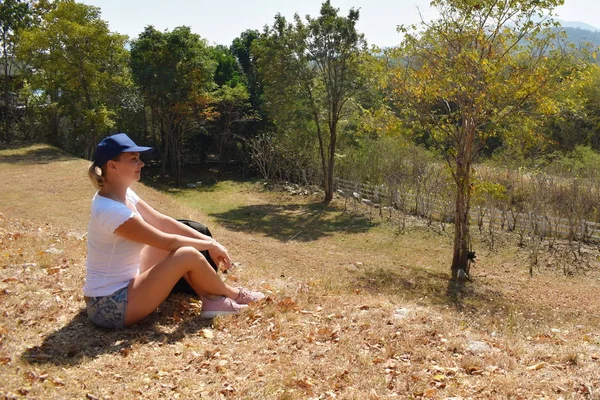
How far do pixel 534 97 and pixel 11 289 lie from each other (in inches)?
396

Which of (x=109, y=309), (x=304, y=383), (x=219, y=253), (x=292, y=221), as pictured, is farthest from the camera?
(x=292, y=221)

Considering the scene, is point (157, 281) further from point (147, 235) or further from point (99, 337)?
point (99, 337)

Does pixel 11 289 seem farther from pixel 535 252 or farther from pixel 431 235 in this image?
pixel 431 235

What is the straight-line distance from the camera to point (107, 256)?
144 inches

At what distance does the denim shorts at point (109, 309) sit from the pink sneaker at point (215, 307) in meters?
0.65

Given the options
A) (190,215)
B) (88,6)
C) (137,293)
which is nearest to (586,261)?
(190,215)

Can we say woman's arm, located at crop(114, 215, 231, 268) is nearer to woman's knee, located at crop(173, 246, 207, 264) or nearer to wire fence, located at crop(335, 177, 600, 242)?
woman's knee, located at crop(173, 246, 207, 264)

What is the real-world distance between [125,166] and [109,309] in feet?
3.43

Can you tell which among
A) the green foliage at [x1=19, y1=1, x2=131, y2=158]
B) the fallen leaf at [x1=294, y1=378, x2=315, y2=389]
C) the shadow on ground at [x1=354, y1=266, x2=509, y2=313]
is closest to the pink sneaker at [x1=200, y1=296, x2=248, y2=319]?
the fallen leaf at [x1=294, y1=378, x2=315, y2=389]

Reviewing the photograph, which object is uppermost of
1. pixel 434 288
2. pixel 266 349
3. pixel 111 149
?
pixel 111 149

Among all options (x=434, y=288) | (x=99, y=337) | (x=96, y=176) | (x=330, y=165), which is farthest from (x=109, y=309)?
(x=330, y=165)

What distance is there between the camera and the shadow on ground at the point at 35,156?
22.0 metres

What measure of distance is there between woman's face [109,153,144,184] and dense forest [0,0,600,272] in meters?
8.40

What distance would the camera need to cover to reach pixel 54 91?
Answer: 1067 inches
